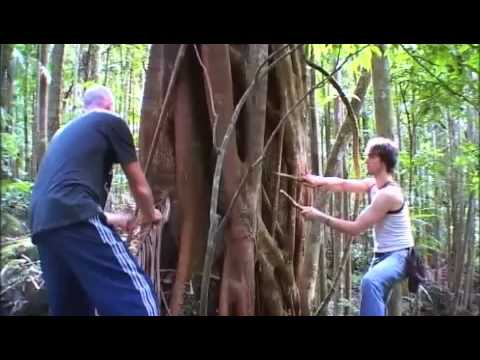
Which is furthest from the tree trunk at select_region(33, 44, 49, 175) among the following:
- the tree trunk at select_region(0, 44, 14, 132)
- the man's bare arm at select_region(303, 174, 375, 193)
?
the man's bare arm at select_region(303, 174, 375, 193)

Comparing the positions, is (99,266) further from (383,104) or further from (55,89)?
(383,104)

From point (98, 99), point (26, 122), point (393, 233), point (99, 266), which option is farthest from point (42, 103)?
point (393, 233)

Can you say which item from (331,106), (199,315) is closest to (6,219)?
(199,315)

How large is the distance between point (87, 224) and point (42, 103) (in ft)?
4.11

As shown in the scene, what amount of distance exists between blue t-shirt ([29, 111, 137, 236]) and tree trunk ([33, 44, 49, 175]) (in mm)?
678

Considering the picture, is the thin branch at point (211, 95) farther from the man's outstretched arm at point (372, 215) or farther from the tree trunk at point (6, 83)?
the tree trunk at point (6, 83)

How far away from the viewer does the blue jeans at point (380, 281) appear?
2303 mm

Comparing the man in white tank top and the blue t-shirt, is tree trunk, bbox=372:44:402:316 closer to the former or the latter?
the man in white tank top

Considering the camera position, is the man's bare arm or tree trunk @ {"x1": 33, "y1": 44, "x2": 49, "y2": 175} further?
tree trunk @ {"x1": 33, "y1": 44, "x2": 49, "y2": 175}

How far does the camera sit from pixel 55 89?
9.95 feet

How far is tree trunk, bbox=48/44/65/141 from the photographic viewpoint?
2.98m

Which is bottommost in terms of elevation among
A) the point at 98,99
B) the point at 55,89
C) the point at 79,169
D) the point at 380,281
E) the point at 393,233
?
the point at 380,281

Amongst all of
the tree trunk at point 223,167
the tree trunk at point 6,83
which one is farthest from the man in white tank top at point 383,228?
the tree trunk at point 6,83
